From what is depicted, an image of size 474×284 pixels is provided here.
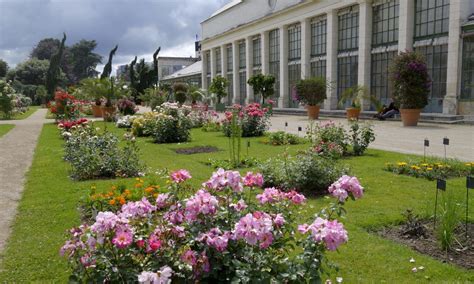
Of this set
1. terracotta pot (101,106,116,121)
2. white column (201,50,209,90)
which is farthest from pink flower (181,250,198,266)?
white column (201,50,209,90)

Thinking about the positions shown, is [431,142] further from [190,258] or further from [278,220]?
[190,258]

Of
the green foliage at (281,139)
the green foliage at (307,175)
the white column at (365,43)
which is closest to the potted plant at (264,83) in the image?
the white column at (365,43)

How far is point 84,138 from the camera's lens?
9.89 m

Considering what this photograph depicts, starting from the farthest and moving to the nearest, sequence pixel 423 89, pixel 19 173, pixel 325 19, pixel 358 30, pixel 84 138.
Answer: pixel 325 19 → pixel 358 30 → pixel 423 89 → pixel 84 138 → pixel 19 173

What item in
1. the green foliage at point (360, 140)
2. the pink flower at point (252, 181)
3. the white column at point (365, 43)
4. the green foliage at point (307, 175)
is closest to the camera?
the pink flower at point (252, 181)

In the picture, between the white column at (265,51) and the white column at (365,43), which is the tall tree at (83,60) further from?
the white column at (365,43)

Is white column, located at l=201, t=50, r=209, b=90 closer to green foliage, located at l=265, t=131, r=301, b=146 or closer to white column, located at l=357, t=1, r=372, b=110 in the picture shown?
white column, located at l=357, t=1, r=372, b=110

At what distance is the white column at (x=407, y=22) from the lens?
73.4ft

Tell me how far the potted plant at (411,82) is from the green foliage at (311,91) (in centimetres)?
635

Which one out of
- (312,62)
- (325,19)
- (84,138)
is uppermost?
(325,19)

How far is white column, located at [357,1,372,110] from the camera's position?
996 inches

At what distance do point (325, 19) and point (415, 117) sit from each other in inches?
551

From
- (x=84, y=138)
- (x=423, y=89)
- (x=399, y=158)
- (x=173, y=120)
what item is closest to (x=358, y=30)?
(x=423, y=89)

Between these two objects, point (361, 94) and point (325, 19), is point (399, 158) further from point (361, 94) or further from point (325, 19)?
point (325, 19)
